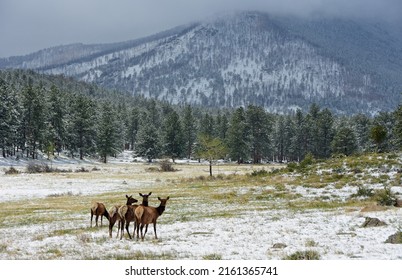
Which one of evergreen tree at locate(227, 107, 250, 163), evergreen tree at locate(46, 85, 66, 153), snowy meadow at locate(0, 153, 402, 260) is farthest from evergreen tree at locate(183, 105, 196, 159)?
snowy meadow at locate(0, 153, 402, 260)

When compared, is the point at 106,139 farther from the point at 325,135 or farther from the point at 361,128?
the point at 361,128

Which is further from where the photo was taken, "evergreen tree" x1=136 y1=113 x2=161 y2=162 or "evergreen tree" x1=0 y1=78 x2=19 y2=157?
"evergreen tree" x1=136 y1=113 x2=161 y2=162

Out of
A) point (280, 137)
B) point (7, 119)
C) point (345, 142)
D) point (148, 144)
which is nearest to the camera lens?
point (7, 119)

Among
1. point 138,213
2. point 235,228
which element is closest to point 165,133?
point 235,228

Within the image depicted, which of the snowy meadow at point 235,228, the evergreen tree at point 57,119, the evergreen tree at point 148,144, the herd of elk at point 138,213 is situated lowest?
the snowy meadow at point 235,228

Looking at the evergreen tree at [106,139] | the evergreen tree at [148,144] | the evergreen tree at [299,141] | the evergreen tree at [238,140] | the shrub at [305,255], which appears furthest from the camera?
the evergreen tree at [299,141]

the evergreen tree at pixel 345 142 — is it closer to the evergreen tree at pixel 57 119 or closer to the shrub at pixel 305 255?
the evergreen tree at pixel 57 119

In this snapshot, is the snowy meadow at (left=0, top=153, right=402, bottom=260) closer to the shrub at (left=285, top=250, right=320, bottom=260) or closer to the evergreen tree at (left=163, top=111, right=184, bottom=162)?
the shrub at (left=285, top=250, right=320, bottom=260)

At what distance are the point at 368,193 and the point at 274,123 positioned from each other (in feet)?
412

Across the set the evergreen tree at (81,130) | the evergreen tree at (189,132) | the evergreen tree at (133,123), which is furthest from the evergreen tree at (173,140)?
A: the evergreen tree at (133,123)

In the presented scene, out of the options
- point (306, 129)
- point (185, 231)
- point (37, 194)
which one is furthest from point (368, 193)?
point (306, 129)

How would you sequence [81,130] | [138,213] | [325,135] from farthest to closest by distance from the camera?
[325,135]
[81,130]
[138,213]

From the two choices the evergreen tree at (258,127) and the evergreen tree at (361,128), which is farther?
the evergreen tree at (258,127)
